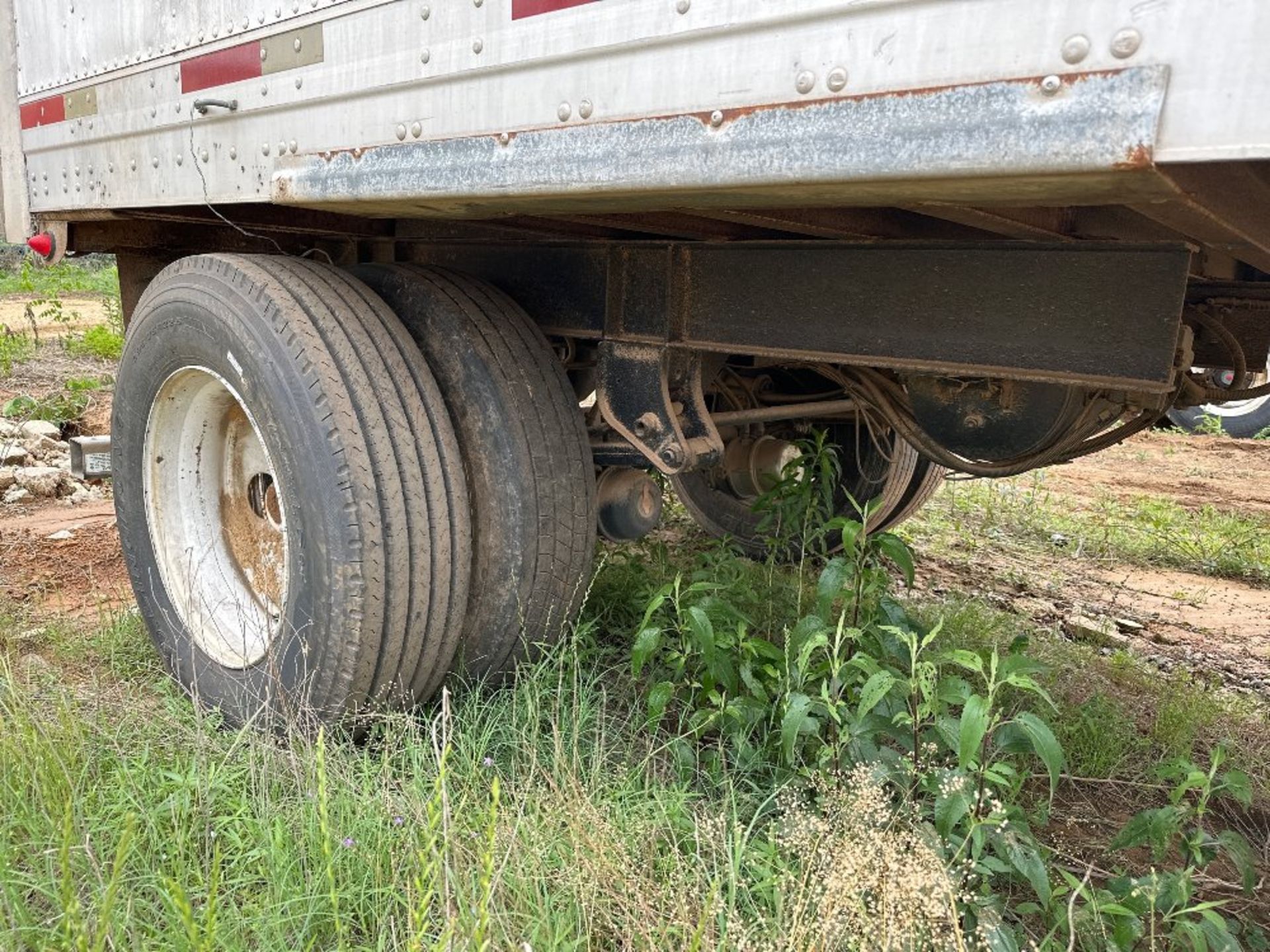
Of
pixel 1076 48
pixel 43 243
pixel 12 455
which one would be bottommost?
pixel 12 455

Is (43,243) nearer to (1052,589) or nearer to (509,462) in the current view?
(509,462)

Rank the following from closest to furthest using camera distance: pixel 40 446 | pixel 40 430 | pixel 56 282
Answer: pixel 40 446
pixel 40 430
pixel 56 282

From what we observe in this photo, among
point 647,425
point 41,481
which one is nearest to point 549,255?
point 647,425

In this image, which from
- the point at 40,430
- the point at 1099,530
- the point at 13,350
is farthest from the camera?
the point at 13,350

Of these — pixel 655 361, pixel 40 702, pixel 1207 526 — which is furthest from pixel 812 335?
pixel 1207 526

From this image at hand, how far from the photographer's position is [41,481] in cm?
499

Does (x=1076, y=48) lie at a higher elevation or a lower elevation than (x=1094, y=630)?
higher

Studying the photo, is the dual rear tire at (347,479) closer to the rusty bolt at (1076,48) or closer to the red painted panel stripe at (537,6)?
the red painted panel stripe at (537,6)

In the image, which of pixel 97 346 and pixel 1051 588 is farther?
pixel 97 346

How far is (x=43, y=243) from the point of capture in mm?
2949

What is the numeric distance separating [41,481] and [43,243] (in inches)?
96.9

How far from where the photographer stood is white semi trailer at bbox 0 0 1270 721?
3.87ft

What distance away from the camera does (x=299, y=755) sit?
2.20 metres

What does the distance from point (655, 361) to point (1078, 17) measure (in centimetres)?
134
